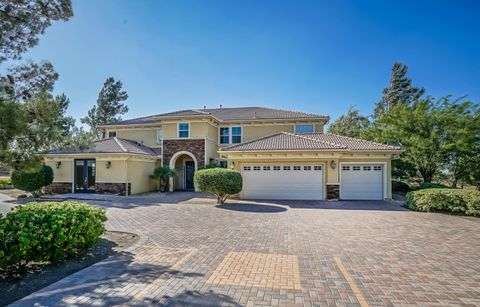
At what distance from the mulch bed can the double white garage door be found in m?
10.6

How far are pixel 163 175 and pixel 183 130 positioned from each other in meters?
4.16

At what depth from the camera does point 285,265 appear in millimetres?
5457

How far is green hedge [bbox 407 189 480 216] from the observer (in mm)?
11367

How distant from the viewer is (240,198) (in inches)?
653

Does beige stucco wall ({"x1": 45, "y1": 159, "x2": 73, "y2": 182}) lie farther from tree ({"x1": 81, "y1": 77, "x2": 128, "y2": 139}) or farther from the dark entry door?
tree ({"x1": 81, "y1": 77, "x2": 128, "y2": 139})

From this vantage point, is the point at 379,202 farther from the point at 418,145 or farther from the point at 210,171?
the point at 210,171

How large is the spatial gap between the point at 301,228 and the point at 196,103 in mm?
22955

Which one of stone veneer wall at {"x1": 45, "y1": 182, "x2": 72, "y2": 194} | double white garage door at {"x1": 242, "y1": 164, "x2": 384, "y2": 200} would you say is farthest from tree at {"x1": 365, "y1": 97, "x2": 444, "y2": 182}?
stone veneer wall at {"x1": 45, "y1": 182, "x2": 72, "y2": 194}

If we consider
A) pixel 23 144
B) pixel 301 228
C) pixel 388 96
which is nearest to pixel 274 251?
pixel 301 228

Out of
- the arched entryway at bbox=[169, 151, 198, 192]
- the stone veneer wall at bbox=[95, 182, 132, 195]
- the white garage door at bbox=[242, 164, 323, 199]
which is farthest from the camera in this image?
the arched entryway at bbox=[169, 151, 198, 192]

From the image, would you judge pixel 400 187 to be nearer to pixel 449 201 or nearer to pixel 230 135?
pixel 449 201

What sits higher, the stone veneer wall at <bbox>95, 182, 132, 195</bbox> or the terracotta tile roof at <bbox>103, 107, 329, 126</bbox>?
the terracotta tile roof at <bbox>103, 107, 329, 126</bbox>

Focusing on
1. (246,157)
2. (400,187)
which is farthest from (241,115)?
(400,187)

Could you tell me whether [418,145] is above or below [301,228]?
above
